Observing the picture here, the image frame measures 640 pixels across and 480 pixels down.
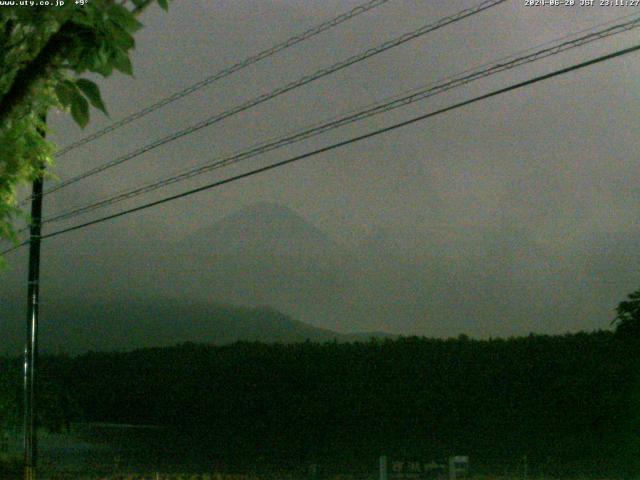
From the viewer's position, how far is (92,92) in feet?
11.6

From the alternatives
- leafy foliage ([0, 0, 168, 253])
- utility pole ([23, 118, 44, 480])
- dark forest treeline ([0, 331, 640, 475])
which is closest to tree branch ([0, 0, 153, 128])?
leafy foliage ([0, 0, 168, 253])

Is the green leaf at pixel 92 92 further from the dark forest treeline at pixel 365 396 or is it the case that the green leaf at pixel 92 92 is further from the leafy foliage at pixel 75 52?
the dark forest treeline at pixel 365 396

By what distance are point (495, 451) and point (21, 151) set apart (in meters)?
21.4

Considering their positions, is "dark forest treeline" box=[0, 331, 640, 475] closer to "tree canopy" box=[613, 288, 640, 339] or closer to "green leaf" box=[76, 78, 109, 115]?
"tree canopy" box=[613, 288, 640, 339]

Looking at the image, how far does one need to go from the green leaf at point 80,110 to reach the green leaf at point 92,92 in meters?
0.04

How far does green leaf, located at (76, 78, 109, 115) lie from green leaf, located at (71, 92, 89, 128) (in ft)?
0.13

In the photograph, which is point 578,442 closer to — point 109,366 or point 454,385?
point 454,385

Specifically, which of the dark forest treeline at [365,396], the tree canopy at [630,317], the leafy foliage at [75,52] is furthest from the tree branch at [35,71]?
the dark forest treeline at [365,396]

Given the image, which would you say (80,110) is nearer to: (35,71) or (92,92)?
(92,92)

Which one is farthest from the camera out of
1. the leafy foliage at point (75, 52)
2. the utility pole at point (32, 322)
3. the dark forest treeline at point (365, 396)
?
the dark forest treeline at point (365, 396)

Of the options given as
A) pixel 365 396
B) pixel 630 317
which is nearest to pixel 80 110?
pixel 630 317

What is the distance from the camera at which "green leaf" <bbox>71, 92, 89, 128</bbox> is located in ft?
11.7

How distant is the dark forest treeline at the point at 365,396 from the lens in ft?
79.6

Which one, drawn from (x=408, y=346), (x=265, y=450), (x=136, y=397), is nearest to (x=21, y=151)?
(x=265, y=450)
